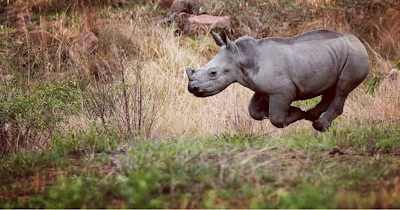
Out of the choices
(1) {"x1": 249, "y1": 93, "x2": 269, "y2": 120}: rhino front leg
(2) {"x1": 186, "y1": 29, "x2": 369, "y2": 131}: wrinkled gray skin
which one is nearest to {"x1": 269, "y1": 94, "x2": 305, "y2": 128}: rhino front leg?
(2) {"x1": 186, "y1": 29, "x2": 369, "y2": 131}: wrinkled gray skin

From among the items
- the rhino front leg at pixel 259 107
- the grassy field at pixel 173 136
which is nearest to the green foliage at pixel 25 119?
the grassy field at pixel 173 136

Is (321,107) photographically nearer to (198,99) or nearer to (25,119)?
(25,119)

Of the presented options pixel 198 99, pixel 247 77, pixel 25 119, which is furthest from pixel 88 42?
pixel 247 77

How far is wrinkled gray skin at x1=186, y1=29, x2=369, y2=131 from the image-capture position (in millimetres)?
6465

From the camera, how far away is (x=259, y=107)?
699 cm

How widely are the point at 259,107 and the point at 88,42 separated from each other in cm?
675

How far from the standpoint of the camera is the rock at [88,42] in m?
12.8

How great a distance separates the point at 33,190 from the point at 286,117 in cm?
294

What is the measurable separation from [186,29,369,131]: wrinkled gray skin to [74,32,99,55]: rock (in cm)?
660

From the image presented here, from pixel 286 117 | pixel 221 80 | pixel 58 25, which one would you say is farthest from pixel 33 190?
pixel 58 25

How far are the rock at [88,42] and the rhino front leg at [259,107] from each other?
6413 mm

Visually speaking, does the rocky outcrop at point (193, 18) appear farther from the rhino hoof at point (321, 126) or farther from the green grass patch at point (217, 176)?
the green grass patch at point (217, 176)

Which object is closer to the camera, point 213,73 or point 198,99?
point 213,73

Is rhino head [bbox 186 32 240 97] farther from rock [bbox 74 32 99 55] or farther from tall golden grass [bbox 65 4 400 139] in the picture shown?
rock [bbox 74 32 99 55]
